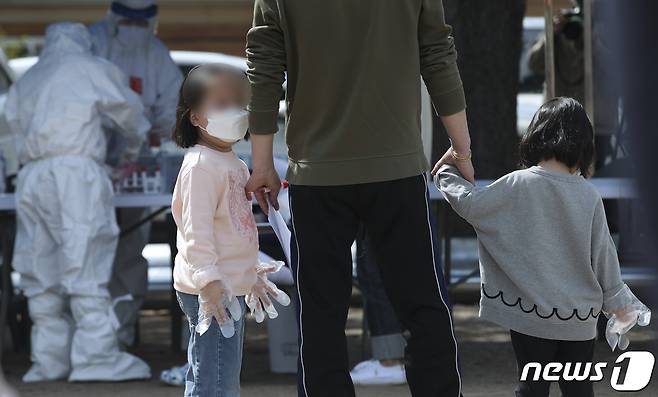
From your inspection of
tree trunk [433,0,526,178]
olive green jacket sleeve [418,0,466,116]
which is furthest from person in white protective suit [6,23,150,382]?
tree trunk [433,0,526,178]

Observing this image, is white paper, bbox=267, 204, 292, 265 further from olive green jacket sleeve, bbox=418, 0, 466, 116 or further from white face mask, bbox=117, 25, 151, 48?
white face mask, bbox=117, 25, 151, 48

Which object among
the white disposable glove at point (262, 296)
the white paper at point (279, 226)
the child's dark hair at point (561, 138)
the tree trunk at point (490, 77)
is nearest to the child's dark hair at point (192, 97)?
the white paper at point (279, 226)

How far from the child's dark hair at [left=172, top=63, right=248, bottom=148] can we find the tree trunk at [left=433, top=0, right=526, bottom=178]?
13.1ft

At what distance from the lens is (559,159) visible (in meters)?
3.19

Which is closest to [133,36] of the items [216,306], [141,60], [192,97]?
[141,60]

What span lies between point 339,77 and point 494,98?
453 centimetres

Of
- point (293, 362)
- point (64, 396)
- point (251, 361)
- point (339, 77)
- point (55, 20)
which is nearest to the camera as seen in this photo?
point (339, 77)

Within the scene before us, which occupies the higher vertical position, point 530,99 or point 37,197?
point 37,197

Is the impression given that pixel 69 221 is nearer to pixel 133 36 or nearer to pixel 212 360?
pixel 133 36

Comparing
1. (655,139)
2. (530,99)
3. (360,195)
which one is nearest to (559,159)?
(360,195)

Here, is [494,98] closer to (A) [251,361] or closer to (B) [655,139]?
(A) [251,361]

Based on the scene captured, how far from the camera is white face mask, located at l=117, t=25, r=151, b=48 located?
20.5 feet

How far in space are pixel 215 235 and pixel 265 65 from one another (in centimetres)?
47

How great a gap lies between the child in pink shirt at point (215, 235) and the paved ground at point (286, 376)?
167 cm
